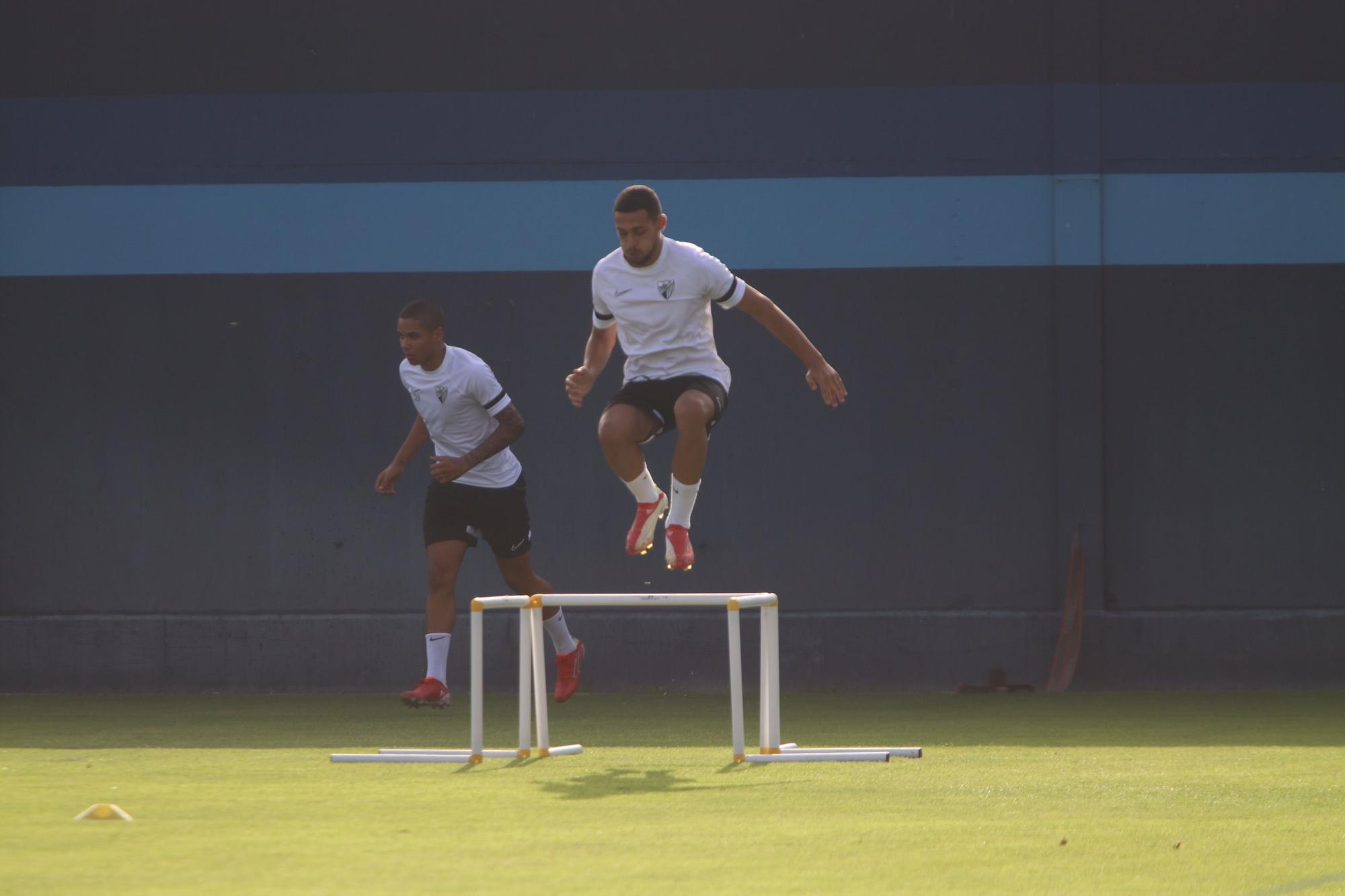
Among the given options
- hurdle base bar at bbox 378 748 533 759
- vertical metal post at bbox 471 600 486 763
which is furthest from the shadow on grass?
vertical metal post at bbox 471 600 486 763

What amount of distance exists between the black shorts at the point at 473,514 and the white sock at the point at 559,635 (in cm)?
45

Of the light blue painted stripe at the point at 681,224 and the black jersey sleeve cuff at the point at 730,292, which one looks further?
the light blue painted stripe at the point at 681,224

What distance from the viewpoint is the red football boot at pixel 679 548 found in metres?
6.93

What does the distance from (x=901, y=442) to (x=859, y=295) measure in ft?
3.13

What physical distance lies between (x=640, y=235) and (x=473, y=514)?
2.18m

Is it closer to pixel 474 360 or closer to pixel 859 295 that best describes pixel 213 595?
pixel 474 360

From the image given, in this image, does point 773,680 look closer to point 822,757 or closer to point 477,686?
point 822,757

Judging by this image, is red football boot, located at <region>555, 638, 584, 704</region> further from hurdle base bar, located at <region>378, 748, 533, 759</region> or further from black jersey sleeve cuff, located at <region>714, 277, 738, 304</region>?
black jersey sleeve cuff, located at <region>714, 277, 738, 304</region>

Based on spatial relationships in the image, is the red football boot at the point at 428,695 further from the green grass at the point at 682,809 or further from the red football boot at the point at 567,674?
the red football boot at the point at 567,674

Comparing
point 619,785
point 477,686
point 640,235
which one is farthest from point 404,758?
point 640,235

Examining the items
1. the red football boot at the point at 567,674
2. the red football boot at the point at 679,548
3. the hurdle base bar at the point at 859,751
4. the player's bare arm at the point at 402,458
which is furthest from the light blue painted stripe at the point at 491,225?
the hurdle base bar at the point at 859,751

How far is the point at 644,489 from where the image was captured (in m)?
7.12

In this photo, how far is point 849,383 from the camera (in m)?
10.5

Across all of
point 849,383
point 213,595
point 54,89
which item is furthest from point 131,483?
point 849,383
